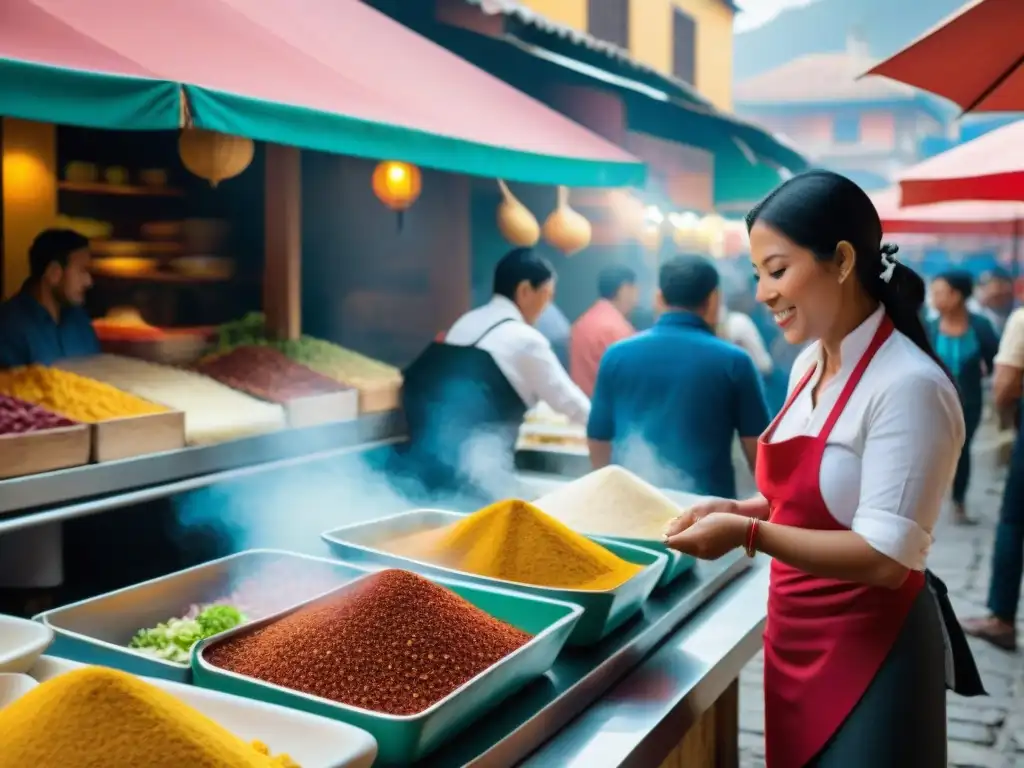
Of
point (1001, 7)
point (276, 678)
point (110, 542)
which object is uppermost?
point (1001, 7)

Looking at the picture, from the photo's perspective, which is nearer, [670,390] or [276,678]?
[276,678]

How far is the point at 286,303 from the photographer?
4.69 m

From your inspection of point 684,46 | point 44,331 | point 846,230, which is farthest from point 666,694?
point 684,46

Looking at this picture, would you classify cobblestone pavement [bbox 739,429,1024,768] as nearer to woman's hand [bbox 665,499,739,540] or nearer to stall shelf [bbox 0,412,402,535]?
stall shelf [bbox 0,412,402,535]

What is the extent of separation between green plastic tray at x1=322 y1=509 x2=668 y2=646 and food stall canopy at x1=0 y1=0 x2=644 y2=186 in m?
→ 1.12

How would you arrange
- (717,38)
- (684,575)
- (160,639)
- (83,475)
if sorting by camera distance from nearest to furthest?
(160,639) < (684,575) < (83,475) < (717,38)

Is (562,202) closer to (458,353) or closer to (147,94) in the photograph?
(458,353)

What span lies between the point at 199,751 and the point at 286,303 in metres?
3.65

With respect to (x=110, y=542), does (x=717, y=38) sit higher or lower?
higher

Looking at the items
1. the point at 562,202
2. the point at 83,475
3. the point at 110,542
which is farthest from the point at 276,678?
the point at 562,202

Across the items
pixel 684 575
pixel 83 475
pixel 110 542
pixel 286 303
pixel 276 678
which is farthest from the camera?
pixel 286 303

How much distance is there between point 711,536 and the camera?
166 centimetres

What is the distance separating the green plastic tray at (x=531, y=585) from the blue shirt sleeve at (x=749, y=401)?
127 cm

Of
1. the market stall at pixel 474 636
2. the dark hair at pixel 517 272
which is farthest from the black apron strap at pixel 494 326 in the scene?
the market stall at pixel 474 636
